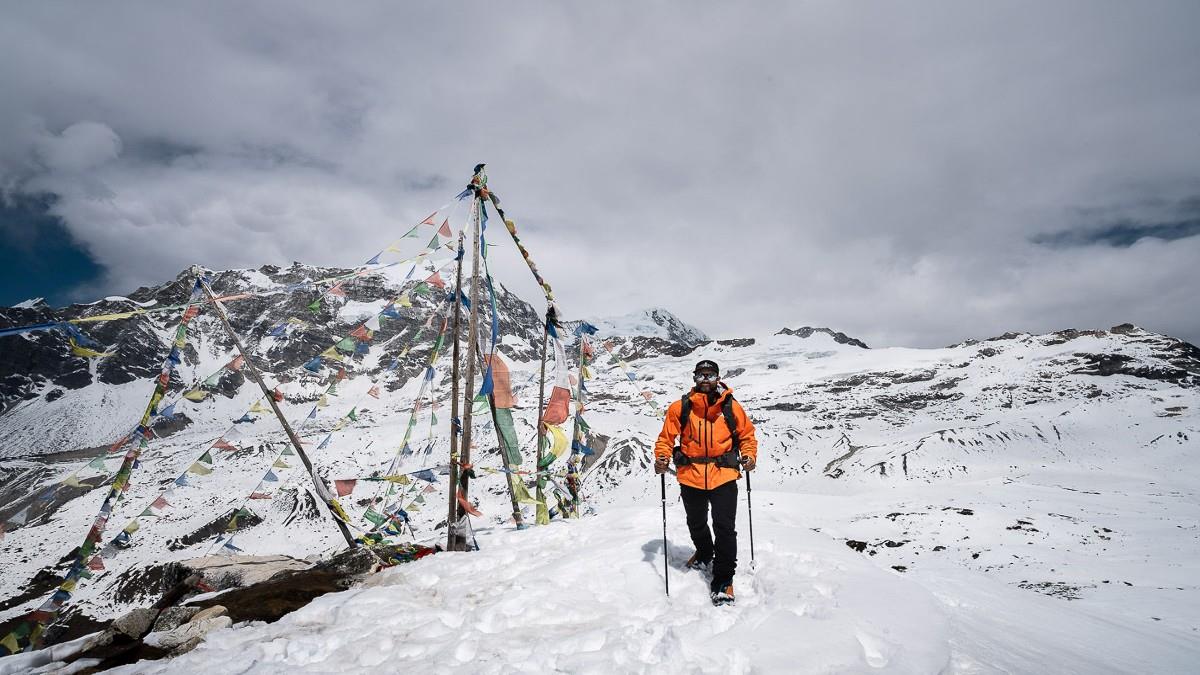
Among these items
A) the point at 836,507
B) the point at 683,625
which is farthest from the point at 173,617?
the point at 836,507

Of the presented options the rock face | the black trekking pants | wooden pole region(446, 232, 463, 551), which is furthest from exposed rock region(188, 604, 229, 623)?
the rock face

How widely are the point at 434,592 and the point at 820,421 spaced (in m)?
76.5

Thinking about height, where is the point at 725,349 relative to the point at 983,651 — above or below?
above

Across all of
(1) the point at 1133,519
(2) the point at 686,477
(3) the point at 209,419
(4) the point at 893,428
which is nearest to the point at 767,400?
(4) the point at 893,428

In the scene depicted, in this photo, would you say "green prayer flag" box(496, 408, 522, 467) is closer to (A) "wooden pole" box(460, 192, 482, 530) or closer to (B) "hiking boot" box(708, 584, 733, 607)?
(A) "wooden pole" box(460, 192, 482, 530)

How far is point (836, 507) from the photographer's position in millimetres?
28469

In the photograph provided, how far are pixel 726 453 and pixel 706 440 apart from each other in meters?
0.29

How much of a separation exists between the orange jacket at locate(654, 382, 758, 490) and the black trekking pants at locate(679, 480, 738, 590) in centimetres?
14

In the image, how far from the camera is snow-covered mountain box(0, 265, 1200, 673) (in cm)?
487

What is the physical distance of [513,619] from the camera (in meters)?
5.34

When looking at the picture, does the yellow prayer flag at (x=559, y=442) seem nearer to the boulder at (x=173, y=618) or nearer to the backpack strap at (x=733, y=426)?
the backpack strap at (x=733, y=426)

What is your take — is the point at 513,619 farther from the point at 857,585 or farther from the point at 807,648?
the point at 857,585

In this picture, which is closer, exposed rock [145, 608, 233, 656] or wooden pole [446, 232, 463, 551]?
exposed rock [145, 608, 233, 656]

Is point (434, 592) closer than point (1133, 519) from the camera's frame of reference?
Yes
